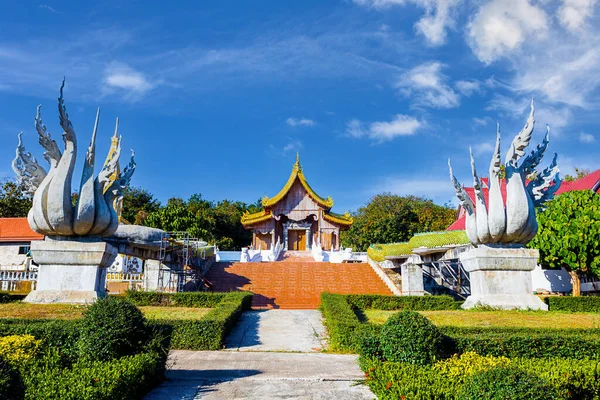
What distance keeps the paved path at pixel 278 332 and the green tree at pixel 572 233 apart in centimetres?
1175

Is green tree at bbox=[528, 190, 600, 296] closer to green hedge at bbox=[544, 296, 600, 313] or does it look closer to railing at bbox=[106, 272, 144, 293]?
green hedge at bbox=[544, 296, 600, 313]

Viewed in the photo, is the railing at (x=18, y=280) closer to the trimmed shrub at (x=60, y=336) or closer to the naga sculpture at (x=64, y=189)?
the naga sculpture at (x=64, y=189)

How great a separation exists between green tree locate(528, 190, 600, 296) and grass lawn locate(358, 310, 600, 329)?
22.6 ft

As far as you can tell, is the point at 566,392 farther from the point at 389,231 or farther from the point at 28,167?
the point at 389,231

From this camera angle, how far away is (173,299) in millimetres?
16484

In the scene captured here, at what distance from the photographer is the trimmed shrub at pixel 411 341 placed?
285 inches

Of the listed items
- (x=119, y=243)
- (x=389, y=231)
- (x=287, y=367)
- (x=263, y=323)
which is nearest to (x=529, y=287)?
(x=263, y=323)

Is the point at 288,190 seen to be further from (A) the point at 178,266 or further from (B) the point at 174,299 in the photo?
(B) the point at 174,299

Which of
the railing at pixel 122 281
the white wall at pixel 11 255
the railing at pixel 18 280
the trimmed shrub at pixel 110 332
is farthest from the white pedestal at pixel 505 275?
the white wall at pixel 11 255

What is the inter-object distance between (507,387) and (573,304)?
13.3 metres

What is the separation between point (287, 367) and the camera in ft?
27.9

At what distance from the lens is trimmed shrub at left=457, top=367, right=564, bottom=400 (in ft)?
14.6

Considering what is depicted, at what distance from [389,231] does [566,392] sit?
42144 mm

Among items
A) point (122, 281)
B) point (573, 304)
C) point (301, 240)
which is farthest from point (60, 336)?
point (301, 240)
